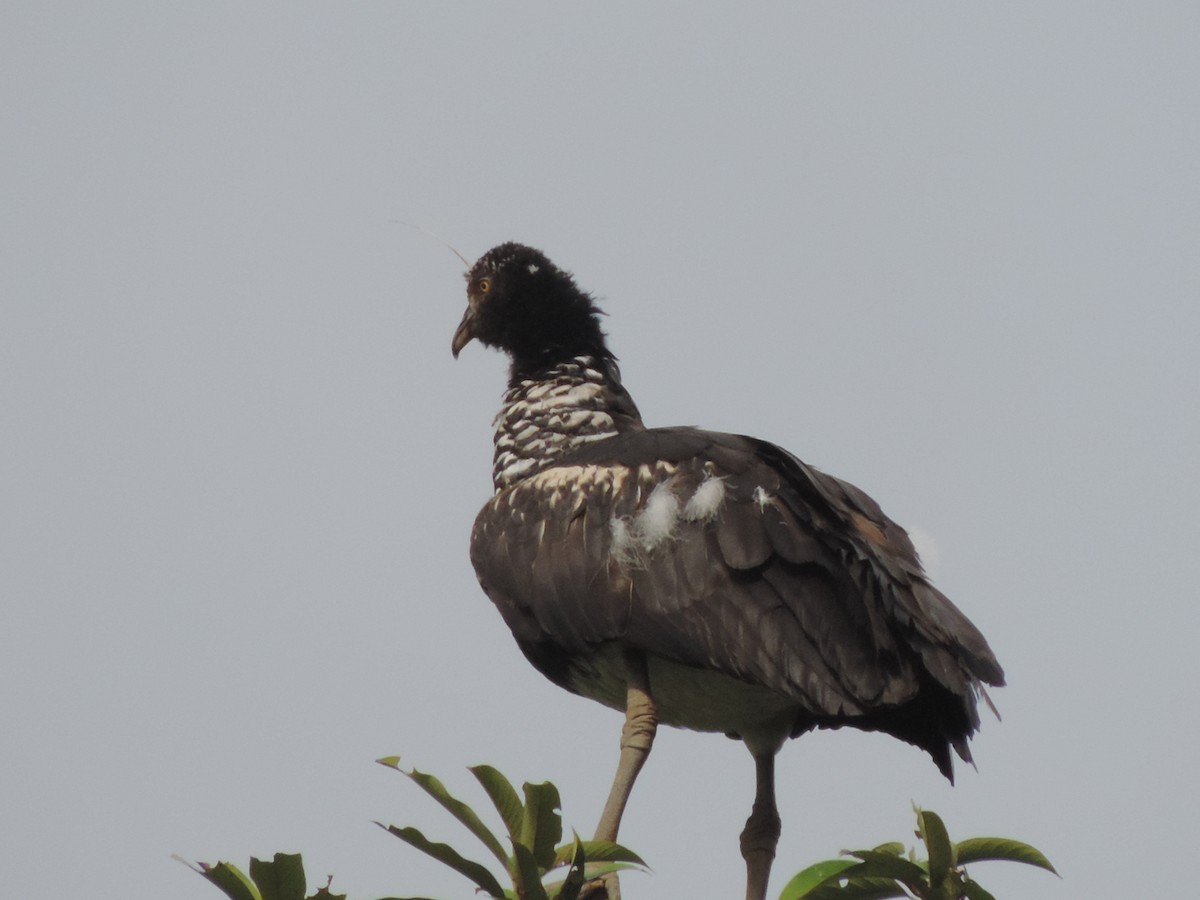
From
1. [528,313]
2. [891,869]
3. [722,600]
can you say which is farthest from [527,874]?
[528,313]

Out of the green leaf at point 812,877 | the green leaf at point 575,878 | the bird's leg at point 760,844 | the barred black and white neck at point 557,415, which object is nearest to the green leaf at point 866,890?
the green leaf at point 812,877

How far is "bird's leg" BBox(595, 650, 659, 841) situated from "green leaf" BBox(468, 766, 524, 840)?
1681 mm

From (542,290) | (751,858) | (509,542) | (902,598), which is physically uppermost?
(542,290)

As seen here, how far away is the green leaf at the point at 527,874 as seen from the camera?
12.8ft

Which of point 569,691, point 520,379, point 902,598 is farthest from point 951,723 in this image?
point 520,379

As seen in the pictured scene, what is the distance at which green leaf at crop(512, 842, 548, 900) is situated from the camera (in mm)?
3908

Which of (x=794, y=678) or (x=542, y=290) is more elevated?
(x=542, y=290)

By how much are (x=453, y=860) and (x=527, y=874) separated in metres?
0.18

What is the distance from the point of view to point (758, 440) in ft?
19.0

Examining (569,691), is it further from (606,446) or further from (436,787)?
(436,787)

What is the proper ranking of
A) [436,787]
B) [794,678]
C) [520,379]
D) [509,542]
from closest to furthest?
1. [436,787]
2. [794,678]
3. [509,542]
4. [520,379]

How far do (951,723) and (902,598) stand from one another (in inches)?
16.9

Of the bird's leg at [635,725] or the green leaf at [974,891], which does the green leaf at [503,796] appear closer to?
the green leaf at [974,891]

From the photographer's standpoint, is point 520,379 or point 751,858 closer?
point 751,858
